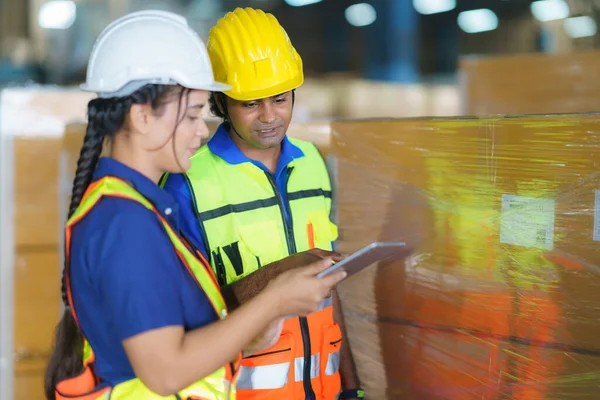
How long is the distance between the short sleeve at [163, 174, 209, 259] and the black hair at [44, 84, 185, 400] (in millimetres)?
249

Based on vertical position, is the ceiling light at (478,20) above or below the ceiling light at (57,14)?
above

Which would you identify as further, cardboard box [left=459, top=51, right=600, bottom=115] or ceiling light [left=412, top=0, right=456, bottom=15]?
ceiling light [left=412, top=0, right=456, bottom=15]

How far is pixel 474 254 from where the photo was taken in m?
1.50

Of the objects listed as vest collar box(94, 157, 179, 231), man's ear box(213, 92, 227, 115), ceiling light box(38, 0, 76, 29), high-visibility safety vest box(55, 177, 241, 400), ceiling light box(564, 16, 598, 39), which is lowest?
high-visibility safety vest box(55, 177, 241, 400)

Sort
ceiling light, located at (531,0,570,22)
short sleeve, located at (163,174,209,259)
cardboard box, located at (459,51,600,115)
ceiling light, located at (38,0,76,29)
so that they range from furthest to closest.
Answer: ceiling light, located at (531,0,570,22) → ceiling light, located at (38,0,76,29) → cardboard box, located at (459,51,600,115) → short sleeve, located at (163,174,209,259)

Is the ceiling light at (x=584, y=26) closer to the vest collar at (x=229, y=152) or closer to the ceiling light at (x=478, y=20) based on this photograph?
the ceiling light at (x=478, y=20)

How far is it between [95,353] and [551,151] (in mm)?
893

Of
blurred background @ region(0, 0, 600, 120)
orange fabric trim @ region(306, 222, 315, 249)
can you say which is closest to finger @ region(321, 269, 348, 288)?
orange fabric trim @ region(306, 222, 315, 249)

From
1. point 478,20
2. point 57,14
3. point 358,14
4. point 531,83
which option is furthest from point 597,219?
point 478,20

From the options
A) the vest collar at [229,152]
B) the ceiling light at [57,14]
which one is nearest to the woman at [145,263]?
the vest collar at [229,152]

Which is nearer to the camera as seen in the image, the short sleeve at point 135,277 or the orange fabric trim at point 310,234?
the short sleeve at point 135,277

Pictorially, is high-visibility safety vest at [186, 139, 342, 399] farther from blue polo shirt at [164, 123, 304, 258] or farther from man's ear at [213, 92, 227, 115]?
man's ear at [213, 92, 227, 115]

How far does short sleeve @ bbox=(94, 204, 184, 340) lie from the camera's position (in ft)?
3.37

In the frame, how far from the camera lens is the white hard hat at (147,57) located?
3.78ft
